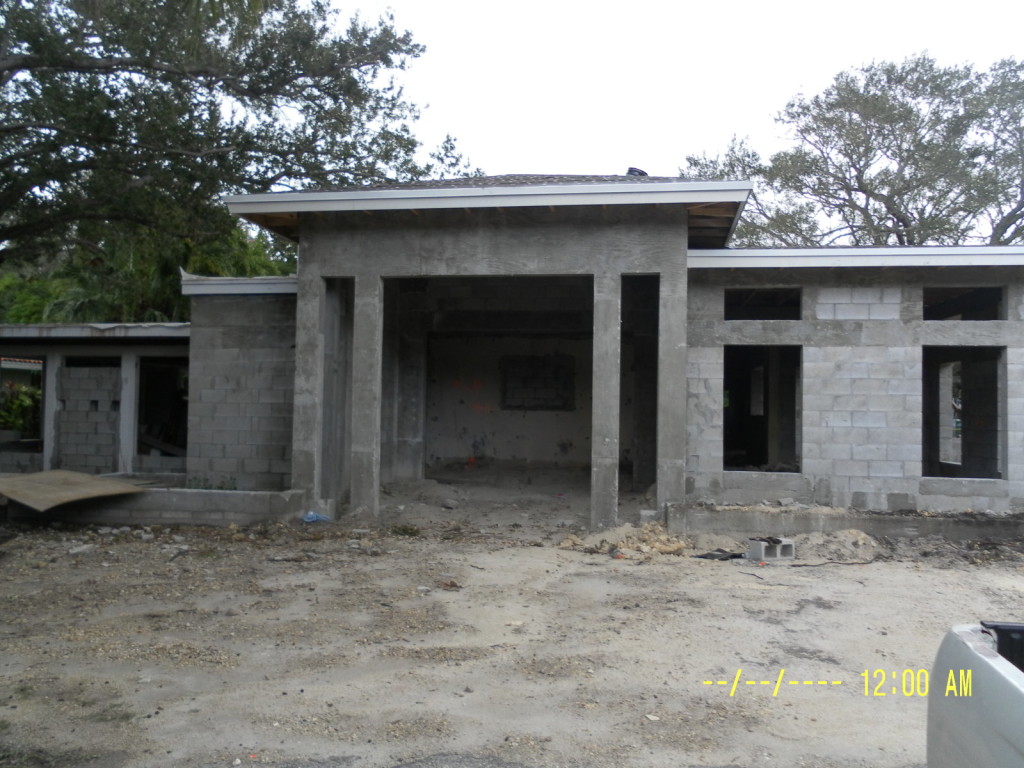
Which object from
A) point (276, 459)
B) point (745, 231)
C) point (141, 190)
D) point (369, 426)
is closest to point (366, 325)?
point (369, 426)

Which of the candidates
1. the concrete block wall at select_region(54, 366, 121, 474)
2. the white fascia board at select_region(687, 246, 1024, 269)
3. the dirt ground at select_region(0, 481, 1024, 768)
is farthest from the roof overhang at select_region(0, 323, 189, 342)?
the white fascia board at select_region(687, 246, 1024, 269)

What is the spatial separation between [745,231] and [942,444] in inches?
423

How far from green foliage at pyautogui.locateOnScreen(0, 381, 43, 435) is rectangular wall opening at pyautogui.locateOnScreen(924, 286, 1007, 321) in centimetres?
2101

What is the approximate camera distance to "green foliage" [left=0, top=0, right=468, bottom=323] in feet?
40.2

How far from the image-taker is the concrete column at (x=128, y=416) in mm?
15508

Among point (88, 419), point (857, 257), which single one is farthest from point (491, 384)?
point (857, 257)

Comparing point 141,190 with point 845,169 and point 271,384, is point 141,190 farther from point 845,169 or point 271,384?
point 845,169

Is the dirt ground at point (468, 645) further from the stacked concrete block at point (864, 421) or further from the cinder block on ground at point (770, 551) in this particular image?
the stacked concrete block at point (864, 421)

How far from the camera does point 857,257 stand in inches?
432

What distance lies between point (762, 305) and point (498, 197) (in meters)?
7.00

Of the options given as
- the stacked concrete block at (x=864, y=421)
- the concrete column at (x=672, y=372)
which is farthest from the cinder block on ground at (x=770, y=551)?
the stacked concrete block at (x=864, y=421)

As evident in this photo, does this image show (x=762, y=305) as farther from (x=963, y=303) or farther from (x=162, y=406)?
(x=162, y=406)

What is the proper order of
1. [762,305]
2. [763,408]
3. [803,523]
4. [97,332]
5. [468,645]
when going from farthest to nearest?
1. [763,408]
2. [762,305]
3. [97,332]
4. [803,523]
5. [468,645]
